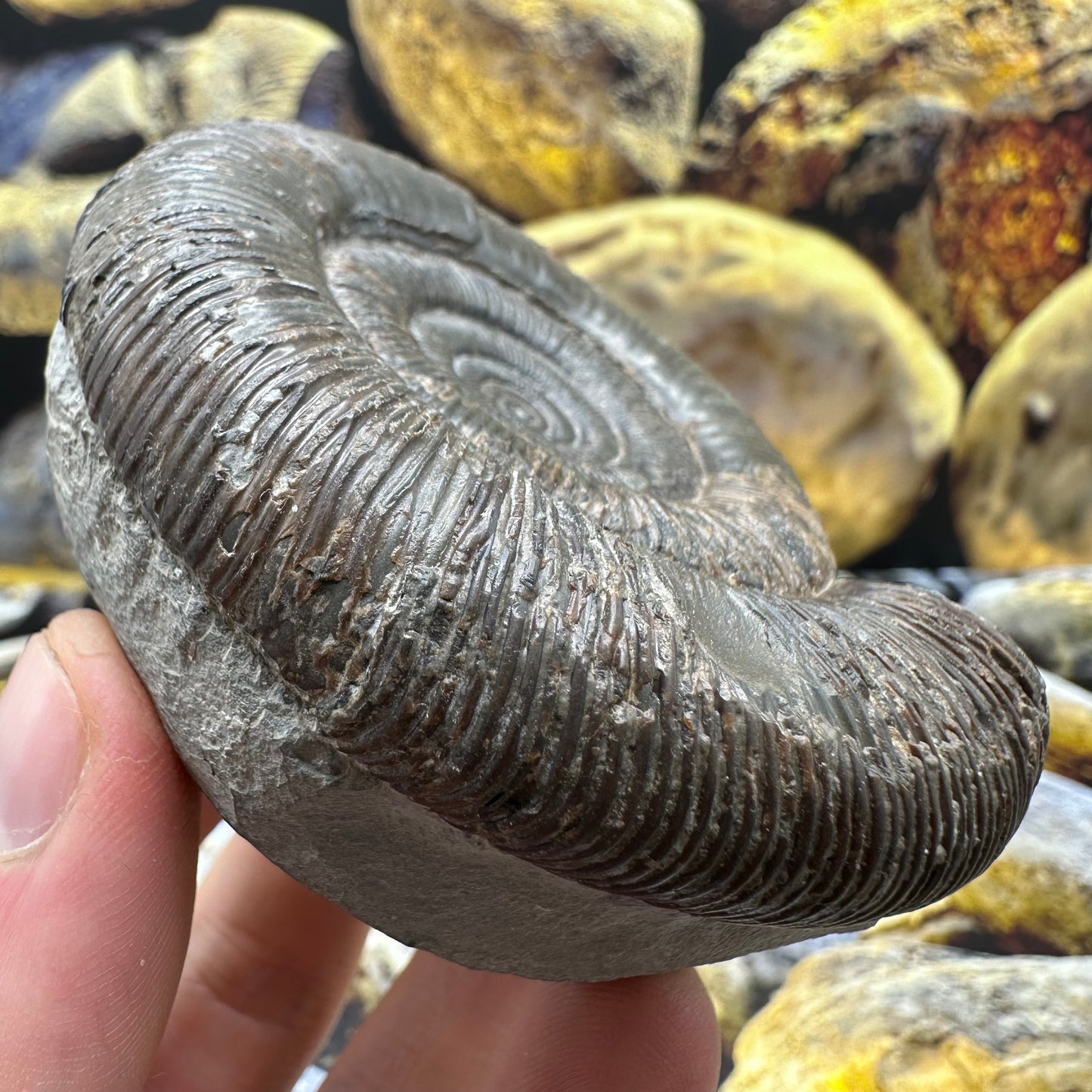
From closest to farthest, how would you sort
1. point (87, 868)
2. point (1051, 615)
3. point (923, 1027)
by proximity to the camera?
point (87, 868), point (923, 1027), point (1051, 615)

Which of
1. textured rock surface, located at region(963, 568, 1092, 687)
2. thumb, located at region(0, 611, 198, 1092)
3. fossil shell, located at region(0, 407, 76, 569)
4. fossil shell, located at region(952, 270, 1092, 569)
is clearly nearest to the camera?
thumb, located at region(0, 611, 198, 1092)

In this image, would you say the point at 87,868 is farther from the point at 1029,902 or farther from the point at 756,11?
the point at 756,11

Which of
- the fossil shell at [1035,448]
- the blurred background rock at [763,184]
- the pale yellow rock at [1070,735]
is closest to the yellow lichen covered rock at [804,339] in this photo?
the blurred background rock at [763,184]

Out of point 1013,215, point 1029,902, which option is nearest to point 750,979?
point 1029,902

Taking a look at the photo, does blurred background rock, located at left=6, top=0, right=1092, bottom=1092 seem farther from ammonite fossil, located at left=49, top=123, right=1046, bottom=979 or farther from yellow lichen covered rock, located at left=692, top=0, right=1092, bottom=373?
ammonite fossil, located at left=49, top=123, right=1046, bottom=979

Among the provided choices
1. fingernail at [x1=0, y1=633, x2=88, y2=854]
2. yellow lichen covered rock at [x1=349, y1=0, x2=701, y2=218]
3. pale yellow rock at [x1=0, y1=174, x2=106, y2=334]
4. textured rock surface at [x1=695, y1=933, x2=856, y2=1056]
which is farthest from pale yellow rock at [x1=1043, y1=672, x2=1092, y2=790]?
pale yellow rock at [x1=0, y1=174, x2=106, y2=334]

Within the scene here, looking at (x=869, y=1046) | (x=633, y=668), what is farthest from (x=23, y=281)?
(x=869, y=1046)

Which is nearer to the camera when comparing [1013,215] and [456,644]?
[456,644]
